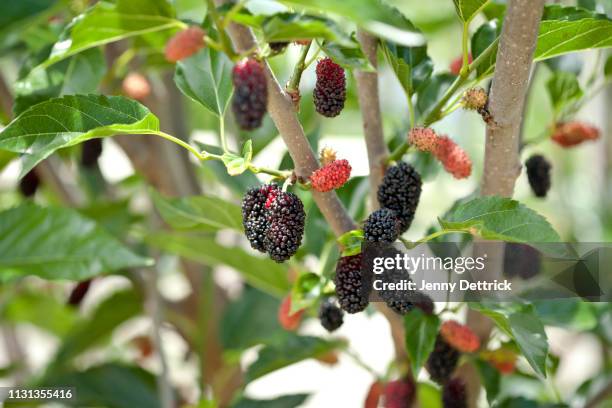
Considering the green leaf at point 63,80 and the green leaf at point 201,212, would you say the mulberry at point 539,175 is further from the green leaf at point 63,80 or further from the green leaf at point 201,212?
the green leaf at point 63,80

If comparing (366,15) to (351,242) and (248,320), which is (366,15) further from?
(248,320)

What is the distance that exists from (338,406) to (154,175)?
857 millimetres

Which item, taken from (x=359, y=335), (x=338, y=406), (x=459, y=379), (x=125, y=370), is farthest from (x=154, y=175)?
(x=359, y=335)

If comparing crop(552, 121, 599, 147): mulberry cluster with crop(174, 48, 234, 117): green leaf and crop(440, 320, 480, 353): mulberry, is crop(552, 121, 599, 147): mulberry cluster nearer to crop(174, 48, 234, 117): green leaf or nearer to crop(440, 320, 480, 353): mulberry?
crop(440, 320, 480, 353): mulberry

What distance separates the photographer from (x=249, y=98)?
0.46 metres

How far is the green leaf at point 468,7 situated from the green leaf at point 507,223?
0.53ft

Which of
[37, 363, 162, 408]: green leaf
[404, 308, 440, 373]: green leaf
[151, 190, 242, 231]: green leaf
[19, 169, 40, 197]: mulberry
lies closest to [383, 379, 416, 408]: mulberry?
[404, 308, 440, 373]: green leaf

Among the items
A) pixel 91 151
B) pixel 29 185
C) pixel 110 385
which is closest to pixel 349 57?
pixel 91 151

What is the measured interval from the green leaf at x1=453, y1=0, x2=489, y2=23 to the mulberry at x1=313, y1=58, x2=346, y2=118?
0.39ft

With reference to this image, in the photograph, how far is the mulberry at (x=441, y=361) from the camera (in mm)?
743

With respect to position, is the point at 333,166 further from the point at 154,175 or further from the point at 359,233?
the point at 154,175

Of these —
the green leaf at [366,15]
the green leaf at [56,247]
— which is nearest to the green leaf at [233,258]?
the green leaf at [56,247]

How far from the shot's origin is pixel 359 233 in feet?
1.93

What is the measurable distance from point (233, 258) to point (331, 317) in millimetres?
245
